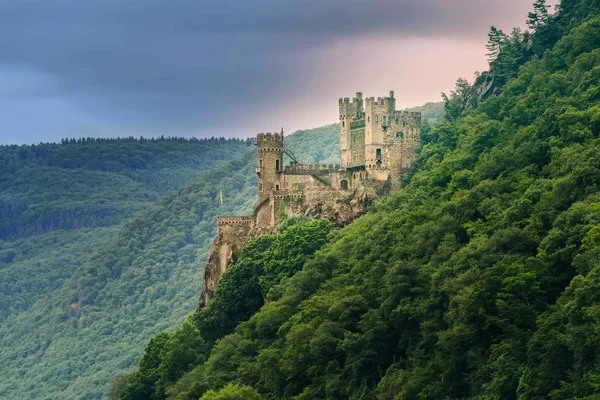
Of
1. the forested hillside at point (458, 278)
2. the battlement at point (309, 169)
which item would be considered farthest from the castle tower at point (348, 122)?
the forested hillside at point (458, 278)

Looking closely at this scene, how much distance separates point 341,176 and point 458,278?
34703mm

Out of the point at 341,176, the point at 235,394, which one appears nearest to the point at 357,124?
the point at 341,176

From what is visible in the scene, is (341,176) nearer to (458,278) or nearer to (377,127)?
(377,127)

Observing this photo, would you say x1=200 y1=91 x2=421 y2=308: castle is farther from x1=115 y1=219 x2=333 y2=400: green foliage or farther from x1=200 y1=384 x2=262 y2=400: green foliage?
x1=200 y1=384 x2=262 y2=400: green foliage

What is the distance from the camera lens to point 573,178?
83875 mm

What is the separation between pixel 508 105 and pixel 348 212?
48.8ft

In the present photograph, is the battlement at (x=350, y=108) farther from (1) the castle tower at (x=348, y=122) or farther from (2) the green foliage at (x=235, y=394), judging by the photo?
Answer: (2) the green foliage at (x=235, y=394)

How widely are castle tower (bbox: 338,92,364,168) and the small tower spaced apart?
16.9 feet

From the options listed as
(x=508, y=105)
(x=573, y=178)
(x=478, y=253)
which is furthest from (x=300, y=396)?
(x=508, y=105)

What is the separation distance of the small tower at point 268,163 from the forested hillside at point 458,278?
6704 millimetres

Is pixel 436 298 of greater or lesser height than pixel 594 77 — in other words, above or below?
below

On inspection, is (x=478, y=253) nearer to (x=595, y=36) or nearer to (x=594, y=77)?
(x=594, y=77)

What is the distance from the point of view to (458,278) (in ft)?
260

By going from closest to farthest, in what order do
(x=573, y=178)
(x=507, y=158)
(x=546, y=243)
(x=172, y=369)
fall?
(x=546, y=243)
(x=573, y=178)
(x=507, y=158)
(x=172, y=369)
